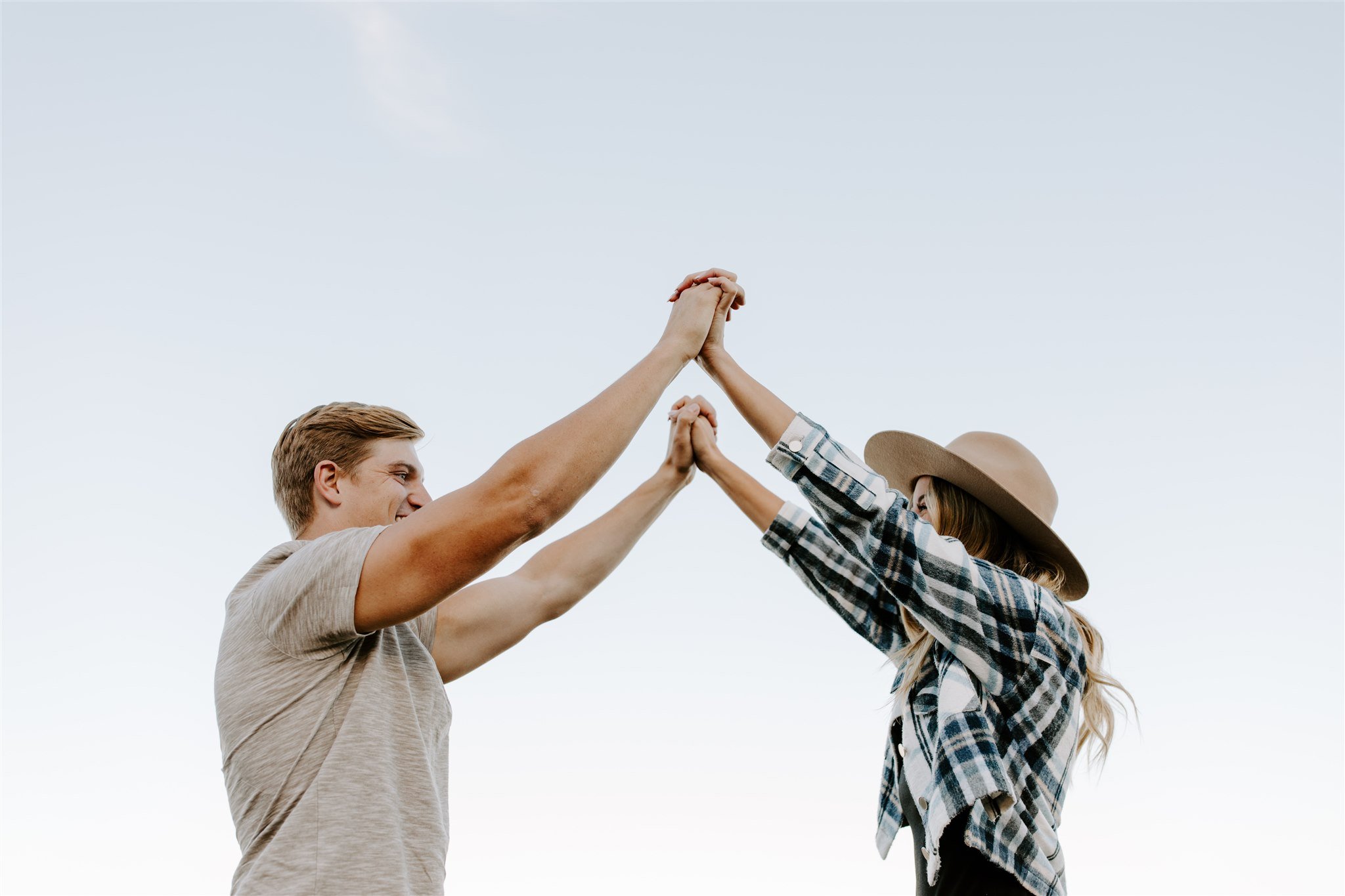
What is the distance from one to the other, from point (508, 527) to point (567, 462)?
20 cm

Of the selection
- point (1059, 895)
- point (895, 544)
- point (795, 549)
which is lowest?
point (1059, 895)

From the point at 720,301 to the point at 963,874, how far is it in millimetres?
2145

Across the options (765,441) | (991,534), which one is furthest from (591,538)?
(991,534)

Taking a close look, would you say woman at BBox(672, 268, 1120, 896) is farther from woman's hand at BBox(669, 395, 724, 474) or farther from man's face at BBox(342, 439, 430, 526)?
man's face at BBox(342, 439, 430, 526)

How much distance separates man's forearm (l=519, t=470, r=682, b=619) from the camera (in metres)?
4.10

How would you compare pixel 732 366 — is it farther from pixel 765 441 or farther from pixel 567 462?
pixel 567 462

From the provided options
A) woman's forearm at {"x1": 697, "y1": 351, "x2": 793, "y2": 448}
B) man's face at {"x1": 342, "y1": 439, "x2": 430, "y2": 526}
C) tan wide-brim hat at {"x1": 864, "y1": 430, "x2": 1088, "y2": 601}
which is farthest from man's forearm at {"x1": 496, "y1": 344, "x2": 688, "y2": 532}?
tan wide-brim hat at {"x1": 864, "y1": 430, "x2": 1088, "y2": 601}

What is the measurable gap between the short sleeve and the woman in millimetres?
1539

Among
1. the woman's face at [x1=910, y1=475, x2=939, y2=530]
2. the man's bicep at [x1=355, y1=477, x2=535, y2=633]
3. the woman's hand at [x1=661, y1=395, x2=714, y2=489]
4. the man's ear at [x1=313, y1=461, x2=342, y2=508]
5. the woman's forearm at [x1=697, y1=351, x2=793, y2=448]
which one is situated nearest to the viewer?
the man's bicep at [x1=355, y1=477, x2=535, y2=633]

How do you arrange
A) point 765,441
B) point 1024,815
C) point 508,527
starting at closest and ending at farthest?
point 508,527 < point 1024,815 < point 765,441

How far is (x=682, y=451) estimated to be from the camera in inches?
188

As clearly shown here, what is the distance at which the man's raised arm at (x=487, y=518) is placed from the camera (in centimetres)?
272

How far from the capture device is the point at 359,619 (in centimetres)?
284

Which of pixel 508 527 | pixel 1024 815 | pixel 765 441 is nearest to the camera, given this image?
pixel 508 527
